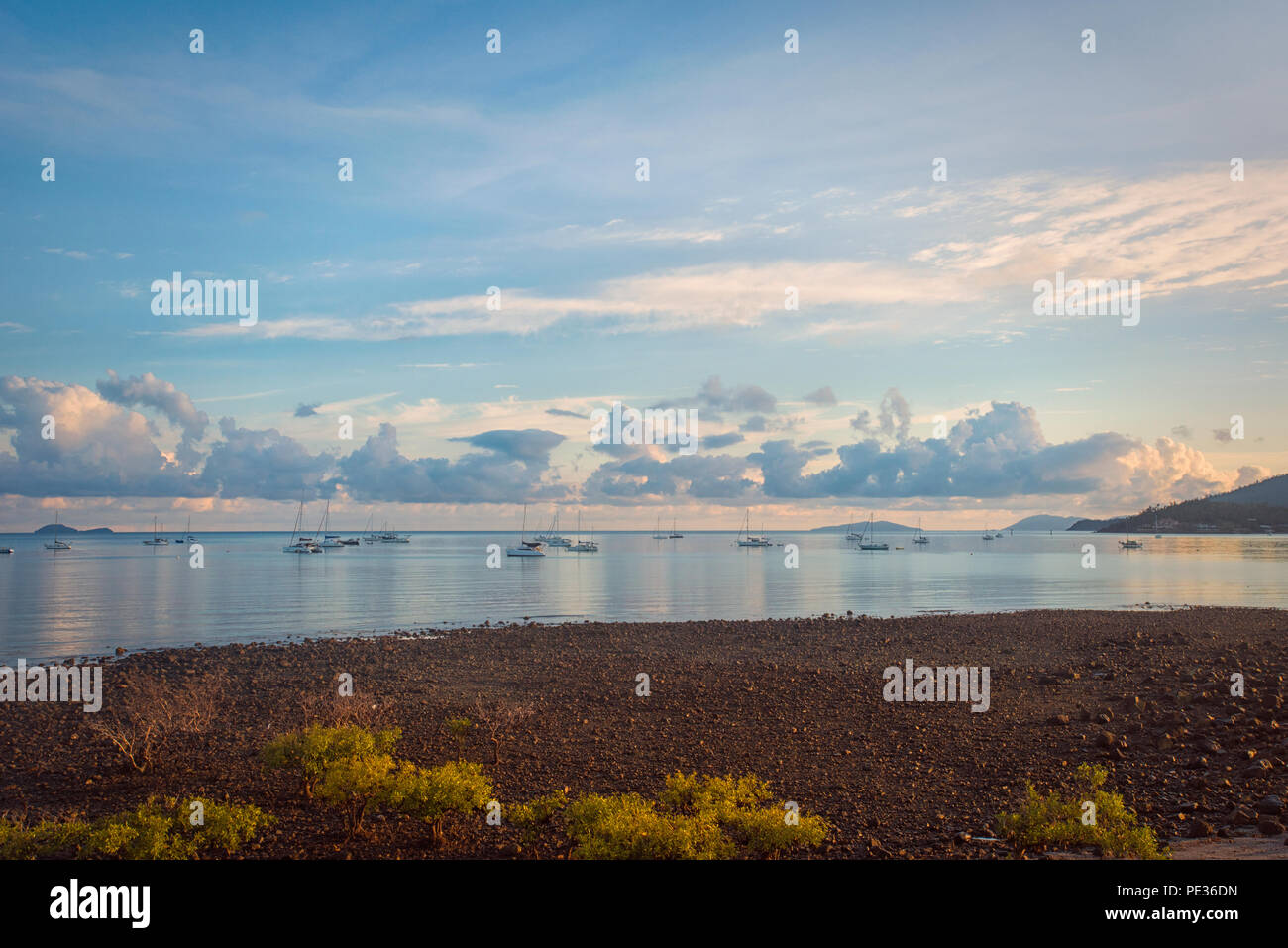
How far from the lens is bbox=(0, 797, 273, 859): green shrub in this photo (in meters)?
8.89

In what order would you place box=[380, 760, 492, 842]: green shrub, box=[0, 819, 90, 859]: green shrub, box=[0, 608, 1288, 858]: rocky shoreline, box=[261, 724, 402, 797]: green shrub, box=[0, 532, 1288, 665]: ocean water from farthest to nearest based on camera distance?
1. box=[0, 532, 1288, 665]: ocean water
2. box=[261, 724, 402, 797]: green shrub
3. box=[0, 608, 1288, 858]: rocky shoreline
4. box=[380, 760, 492, 842]: green shrub
5. box=[0, 819, 90, 859]: green shrub

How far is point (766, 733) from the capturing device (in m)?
18.1

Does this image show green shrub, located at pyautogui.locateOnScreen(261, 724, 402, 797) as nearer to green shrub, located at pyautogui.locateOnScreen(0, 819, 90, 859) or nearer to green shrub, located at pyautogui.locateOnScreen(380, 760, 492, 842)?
green shrub, located at pyautogui.locateOnScreen(380, 760, 492, 842)

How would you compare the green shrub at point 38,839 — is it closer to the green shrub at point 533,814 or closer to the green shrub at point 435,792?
the green shrub at point 435,792

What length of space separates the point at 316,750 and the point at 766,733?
9.95 m

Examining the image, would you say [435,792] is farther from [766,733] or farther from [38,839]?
[766,733]

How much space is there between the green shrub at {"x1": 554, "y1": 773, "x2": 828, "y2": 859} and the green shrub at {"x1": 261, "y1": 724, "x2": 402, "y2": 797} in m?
3.37

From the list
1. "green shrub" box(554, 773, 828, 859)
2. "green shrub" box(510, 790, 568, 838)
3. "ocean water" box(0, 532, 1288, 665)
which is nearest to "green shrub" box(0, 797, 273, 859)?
"green shrub" box(510, 790, 568, 838)

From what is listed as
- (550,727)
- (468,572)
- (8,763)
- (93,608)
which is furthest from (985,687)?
(468,572)

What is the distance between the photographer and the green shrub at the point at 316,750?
12.1 m

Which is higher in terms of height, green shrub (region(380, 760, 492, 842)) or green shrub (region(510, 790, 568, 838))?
green shrub (region(380, 760, 492, 842))

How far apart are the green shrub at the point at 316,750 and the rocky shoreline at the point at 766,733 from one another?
63 cm
